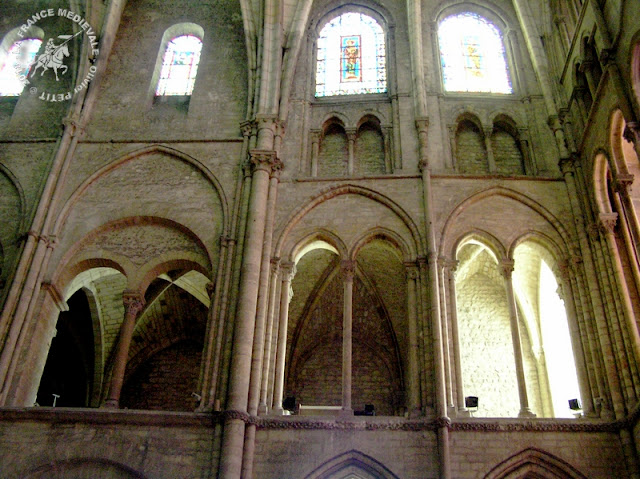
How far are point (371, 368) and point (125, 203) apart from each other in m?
6.51

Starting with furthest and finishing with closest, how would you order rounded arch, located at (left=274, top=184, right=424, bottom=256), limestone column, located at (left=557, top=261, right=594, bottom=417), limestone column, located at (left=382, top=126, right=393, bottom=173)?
limestone column, located at (left=382, top=126, right=393, bottom=173) → rounded arch, located at (left=274, top=184, right=424, bottom=256) → limestone column, located at (left=557, top=261, right=594, bottom=417)

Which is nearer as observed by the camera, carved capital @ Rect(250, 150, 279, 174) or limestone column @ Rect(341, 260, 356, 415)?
limestone column @ Rect(341, 260, 356, 415)

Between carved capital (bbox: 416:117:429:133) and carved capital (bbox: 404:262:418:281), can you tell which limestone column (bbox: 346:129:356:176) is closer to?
carved capital (bbox: 416:117:429:133)

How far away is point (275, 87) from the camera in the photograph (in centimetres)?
1467

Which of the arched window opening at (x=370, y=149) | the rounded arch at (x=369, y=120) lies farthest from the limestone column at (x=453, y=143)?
the rounded arch at (x=369, y=120)

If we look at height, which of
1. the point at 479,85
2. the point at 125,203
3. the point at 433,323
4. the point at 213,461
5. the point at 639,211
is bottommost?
the point at 213,461

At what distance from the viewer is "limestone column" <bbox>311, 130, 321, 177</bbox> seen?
46.4 ft

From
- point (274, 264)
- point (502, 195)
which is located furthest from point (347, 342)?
point (502, 195)

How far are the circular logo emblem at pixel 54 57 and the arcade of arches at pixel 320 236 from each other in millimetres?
60

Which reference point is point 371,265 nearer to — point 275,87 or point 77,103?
point 275,87

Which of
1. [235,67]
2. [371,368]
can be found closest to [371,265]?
[371,368]

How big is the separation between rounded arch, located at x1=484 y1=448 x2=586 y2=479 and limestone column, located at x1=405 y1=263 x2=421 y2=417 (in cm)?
144

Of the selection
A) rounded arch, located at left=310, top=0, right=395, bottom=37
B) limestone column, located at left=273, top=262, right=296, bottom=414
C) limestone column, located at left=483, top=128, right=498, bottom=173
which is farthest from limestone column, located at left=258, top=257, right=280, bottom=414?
rounded arch, located at left=310, top=0, right=395, bottom=37

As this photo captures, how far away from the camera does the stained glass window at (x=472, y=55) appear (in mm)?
15570
